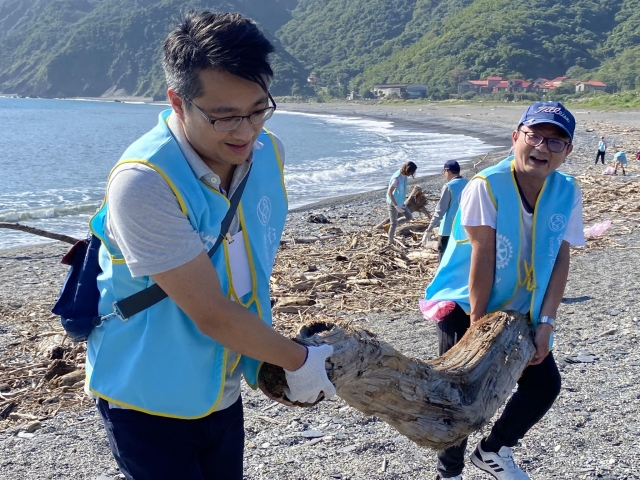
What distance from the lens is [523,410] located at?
3.26 meters

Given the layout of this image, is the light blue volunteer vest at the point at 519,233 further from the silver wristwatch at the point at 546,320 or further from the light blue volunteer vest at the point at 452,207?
the light blue volunteer vest at the point at 452,207

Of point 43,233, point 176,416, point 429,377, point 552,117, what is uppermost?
point 552,117

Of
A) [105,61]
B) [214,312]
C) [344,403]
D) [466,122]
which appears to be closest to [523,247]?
[214,312]

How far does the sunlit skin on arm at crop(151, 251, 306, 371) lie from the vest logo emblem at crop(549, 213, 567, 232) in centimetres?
167

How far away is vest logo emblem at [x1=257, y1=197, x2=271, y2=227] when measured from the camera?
87.4 inches

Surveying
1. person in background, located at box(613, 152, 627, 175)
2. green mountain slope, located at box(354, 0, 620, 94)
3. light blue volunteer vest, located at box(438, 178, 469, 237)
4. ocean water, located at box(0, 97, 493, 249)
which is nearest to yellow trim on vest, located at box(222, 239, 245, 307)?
light blue volunteer vest, located at box(438, 178, 469, 237)

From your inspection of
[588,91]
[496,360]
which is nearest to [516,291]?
[496,360]

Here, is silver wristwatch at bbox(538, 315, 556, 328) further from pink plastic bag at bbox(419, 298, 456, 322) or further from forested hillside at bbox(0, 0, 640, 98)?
forested hillside at bbox(0, 0, 640, 98)

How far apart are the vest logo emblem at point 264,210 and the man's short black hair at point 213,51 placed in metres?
0.39

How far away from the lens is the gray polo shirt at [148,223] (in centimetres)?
183

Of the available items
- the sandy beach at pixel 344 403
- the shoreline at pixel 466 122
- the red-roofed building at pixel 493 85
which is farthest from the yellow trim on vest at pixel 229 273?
the red-roofed building at pixel 493 85

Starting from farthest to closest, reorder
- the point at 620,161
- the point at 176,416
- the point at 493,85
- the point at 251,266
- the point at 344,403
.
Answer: the point at 493,85 < the point at 620,161 < the point at 344,403 < the point at 251,266 < the point at 176,416

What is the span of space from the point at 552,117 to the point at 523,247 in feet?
1.96

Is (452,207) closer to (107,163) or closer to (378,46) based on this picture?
(107,163)
